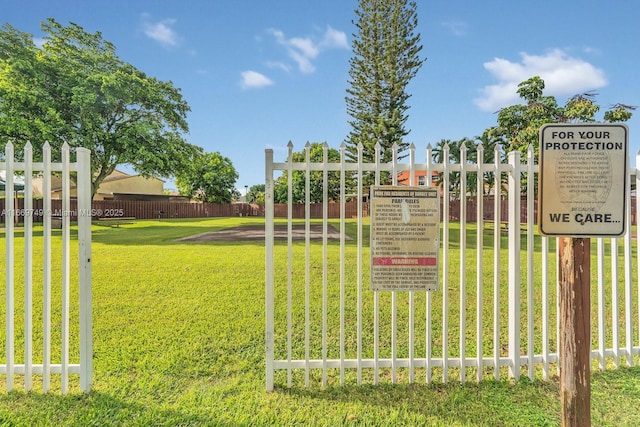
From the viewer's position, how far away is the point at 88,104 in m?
16.9

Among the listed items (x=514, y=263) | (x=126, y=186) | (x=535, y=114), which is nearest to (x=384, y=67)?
(x=535, y=114)

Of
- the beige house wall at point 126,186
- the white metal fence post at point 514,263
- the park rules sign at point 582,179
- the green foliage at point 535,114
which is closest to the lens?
the park rules sign at point 582,179

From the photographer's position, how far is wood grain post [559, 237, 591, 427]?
160 centimetres

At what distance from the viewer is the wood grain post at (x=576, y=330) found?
5.24 ft

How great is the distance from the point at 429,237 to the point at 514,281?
2.52ft

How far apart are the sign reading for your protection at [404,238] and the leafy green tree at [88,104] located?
17.3 m

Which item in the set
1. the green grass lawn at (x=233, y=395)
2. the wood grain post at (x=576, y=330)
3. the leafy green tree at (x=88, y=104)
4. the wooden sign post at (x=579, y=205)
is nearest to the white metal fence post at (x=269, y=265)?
Result: the green grass lawn at (x=233, y=395)

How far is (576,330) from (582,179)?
0.72 meters

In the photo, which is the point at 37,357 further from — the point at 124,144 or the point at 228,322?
the point at 124,144

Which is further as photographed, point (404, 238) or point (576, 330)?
point (404, 238)

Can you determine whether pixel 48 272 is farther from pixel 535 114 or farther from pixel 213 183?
pixel 213 183

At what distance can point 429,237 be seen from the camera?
7.59 ft

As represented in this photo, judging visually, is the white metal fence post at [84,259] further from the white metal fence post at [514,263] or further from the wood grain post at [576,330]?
the white metal fence post at [514,263]

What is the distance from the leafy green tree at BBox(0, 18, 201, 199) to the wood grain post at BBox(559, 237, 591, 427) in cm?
1832
